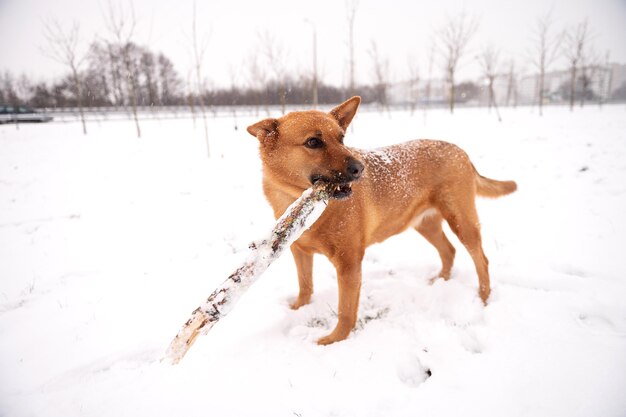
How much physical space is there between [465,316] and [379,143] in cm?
1492

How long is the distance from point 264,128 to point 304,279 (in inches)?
67.9

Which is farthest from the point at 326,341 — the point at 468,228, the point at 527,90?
the point at 527,90

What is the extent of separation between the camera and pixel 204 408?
2041 mm

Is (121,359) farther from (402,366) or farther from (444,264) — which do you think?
(444,264)

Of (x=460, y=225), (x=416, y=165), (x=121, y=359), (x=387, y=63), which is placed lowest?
(x=121, y=359)

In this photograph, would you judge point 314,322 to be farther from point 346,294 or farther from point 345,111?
point 345,111

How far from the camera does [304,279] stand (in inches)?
132

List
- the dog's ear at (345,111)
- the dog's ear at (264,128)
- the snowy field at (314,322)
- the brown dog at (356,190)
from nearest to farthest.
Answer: the snowy field at (314,322) → the brown dog at (356,190) → the dog's ear at (264,128) → the dog's ear at (345,111)

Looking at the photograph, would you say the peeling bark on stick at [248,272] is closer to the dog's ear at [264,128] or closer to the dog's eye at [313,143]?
the dog's eye at [313,143]

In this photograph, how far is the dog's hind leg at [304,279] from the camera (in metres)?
3.31

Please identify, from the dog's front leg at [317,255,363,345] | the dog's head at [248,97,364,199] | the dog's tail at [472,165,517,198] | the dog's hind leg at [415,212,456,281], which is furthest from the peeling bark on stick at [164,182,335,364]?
the dog's tail at [472,165,517,198]

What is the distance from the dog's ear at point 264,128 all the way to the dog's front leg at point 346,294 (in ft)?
4.51

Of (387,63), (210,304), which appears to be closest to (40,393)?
(210,304)

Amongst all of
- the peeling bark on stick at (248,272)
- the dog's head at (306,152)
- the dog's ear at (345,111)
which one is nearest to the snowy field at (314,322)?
the peeling bark on stick at (248,272)
